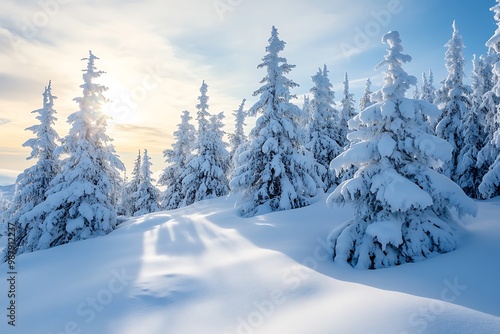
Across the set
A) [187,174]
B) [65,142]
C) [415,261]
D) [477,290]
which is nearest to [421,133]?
[415,261]

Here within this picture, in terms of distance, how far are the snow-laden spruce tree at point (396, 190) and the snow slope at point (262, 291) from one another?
2.24 feet

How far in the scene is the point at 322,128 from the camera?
29531 millimetres

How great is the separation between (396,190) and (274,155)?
9770 mm

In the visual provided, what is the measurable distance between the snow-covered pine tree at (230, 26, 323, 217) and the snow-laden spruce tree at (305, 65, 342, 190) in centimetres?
1066

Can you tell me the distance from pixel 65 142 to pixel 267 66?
43.4 ft

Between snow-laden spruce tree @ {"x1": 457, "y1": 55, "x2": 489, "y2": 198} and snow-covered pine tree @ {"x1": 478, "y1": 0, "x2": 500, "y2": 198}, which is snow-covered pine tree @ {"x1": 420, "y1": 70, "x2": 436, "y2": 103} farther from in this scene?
snow-covered pine tree @ {"x1": 478, "y1": 0, "x2": 500, "y2": 198}

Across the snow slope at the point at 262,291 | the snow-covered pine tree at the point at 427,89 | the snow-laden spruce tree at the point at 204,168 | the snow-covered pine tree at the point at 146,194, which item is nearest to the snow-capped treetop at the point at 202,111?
the snow-laden spruce tree at the point at 204,168

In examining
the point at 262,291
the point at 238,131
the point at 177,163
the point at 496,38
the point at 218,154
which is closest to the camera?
the point at 262,291

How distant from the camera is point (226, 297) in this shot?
6.68 meters

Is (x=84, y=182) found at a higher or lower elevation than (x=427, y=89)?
lower

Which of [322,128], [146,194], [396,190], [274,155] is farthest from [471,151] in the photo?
[146,194]

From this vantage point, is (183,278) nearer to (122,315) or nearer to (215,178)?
(122,315)

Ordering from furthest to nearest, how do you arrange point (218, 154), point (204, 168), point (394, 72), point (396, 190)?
point (218, 154), point (204, 168), point (394, 72), point (396, 190)

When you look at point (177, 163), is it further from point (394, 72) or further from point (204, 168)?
point (394, 72)
